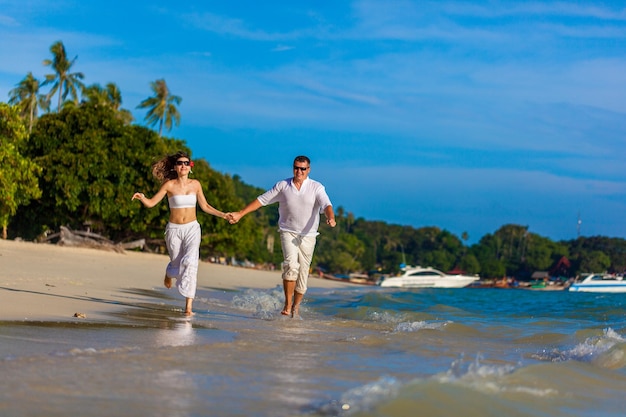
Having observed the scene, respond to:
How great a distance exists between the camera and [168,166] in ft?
28.8

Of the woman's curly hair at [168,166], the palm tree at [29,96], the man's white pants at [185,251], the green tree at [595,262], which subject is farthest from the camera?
the green tree at [595,262]

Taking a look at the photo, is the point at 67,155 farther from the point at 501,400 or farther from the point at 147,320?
the point at 501,400

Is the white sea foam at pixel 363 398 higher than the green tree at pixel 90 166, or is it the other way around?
the green tree at pixel 90 166

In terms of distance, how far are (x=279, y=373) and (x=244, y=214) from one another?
520cm

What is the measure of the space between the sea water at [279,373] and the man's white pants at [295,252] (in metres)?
1.94

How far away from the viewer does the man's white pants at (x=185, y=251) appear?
858 centimetres

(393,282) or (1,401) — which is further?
(393,282)

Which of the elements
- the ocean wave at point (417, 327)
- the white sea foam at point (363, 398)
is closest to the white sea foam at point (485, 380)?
the white sea foam at point (363, 398)

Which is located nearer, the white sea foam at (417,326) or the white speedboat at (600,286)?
the white sea foam at (417,326)

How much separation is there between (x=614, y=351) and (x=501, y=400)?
109 inches

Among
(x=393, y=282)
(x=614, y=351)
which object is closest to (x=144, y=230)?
(x=393, y=282)

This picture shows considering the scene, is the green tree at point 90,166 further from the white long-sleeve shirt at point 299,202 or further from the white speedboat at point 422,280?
the white speedboat at point 422,280

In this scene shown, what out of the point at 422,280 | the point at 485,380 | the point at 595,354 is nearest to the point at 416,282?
the point at 422,280

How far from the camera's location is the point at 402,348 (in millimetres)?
6273
